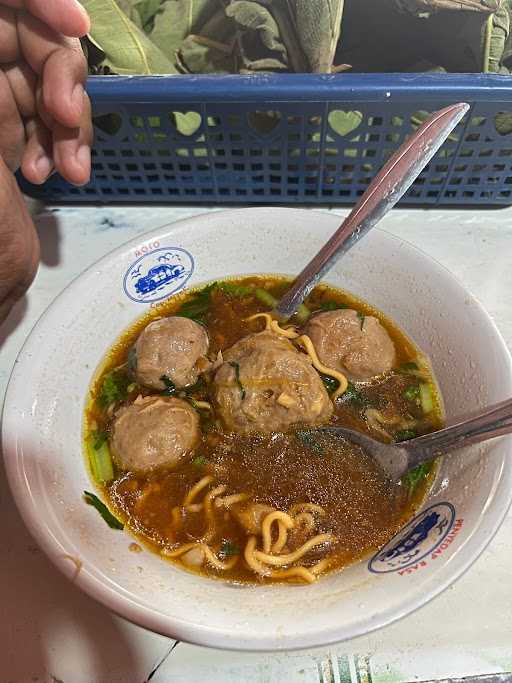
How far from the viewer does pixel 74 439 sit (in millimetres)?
1574

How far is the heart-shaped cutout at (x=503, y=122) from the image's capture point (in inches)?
79.6

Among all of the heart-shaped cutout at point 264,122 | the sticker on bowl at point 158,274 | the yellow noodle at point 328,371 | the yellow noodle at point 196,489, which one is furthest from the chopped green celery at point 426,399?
the heart-shaped cutout at point 264,122

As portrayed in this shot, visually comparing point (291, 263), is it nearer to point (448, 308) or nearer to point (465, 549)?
point (448, 308)

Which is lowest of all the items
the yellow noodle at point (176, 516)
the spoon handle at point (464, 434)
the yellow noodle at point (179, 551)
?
the yellow noodle at point (176, 516)

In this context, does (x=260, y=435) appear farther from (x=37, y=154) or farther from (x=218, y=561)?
(x=37, y=154)

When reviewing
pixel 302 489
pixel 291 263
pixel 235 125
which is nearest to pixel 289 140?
pixel 235 125

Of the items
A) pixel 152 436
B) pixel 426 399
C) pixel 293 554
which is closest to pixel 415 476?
pixel 426 399

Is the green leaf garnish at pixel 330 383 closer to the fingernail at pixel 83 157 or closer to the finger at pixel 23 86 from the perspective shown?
the fingernail at pixel 83 157

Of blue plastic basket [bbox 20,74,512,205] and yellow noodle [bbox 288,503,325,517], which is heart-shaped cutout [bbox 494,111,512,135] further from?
yellow noodle [bbox 288,503,325,517]

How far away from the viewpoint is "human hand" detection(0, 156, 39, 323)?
52.9 inches

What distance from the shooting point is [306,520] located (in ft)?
4.84

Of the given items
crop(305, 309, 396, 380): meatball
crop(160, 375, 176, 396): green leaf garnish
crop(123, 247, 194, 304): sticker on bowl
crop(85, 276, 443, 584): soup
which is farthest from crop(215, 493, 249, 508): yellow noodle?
crop(123, 247, 194, 304): sticker on bowl

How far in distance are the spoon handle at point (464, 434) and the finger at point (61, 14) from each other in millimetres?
1488

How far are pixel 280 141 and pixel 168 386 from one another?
109 centimetres
